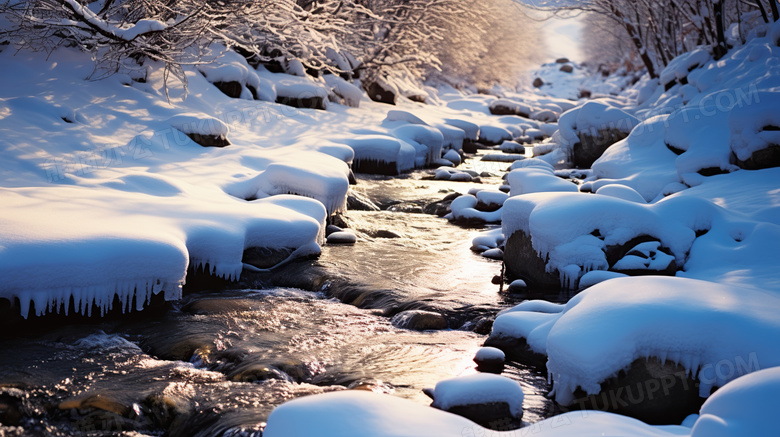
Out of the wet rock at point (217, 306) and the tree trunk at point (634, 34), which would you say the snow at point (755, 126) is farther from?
the tree trunk at point (634, 34)

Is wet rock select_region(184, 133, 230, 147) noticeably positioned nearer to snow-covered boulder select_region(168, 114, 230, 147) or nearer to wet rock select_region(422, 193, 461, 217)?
snow-covered boulder select_region(168, 114, 230, 147)

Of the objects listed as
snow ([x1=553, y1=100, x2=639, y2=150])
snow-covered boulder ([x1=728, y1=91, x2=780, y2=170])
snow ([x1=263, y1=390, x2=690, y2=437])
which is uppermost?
snow-covered boulder ([x1=728, y1=91, x2=780, y2=170])

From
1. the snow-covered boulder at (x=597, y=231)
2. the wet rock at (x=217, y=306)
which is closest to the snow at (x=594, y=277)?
the snow-covered boulder at (x=597, y=231)

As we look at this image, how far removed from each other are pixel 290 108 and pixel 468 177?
490cm

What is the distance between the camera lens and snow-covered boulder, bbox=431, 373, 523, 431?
3672 mm

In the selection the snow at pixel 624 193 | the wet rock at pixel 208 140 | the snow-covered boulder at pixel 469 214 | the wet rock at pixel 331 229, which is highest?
the snow at pixel 624 193

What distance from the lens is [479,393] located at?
3.70 m

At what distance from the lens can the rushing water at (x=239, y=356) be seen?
12.2 feet

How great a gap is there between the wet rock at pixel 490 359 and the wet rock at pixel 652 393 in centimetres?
103

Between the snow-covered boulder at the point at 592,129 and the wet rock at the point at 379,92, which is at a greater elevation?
the snow-covered boulder at the point at 592,129

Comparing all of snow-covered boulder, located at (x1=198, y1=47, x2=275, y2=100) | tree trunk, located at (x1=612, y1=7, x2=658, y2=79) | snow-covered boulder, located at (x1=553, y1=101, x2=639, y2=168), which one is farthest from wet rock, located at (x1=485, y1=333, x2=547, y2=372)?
tree trunk, located at (x1=612, y1=7, x2=658, y2=79)

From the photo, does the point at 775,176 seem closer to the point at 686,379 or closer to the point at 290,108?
the point at 686,379

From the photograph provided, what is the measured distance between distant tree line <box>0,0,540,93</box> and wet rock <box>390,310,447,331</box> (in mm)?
4931

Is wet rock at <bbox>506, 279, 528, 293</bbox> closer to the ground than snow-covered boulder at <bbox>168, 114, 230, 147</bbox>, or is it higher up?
closer to the ground
